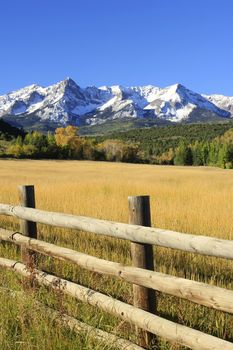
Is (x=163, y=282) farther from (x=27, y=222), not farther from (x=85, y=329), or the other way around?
(x=27, y=222)

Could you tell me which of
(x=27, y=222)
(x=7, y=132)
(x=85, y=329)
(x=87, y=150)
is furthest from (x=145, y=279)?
(x=7, y=132)

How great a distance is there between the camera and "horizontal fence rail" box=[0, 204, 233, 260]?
154 inches

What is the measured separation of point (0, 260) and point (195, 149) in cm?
13459

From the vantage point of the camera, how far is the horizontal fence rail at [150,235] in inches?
154

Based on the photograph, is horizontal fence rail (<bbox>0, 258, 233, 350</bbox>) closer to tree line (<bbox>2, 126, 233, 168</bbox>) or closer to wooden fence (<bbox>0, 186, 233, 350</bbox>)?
wooden fence (<bbox>0, 186, 233, 350</bbox>)

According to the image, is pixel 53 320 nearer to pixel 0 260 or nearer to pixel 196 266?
pixel 0 260

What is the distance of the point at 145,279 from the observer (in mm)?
4605

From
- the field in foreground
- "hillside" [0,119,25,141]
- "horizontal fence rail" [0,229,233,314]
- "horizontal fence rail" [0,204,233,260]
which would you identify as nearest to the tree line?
"hillside" [0,119,25,141]

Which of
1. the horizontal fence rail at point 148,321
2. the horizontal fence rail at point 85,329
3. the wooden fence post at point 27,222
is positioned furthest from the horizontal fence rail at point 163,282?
the wooden fence post at point 27,222

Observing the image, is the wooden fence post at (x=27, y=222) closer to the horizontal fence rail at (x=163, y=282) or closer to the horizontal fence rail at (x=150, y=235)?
the horizontal fence rail at (x=150, y=235)

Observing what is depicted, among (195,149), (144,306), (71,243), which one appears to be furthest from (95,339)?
(195,149)

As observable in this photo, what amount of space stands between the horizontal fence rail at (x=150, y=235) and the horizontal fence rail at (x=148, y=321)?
24.7 inches

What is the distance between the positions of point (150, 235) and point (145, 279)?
40 cm

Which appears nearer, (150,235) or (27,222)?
(150,235)
